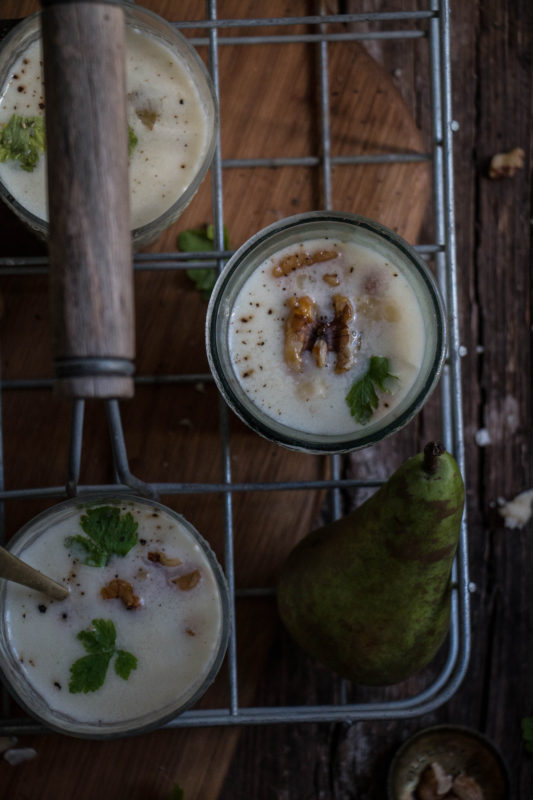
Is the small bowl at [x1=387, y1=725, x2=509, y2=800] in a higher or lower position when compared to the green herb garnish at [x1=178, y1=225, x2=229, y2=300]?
lower

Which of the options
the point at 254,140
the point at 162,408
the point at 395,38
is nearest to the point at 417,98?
the point at 395,38

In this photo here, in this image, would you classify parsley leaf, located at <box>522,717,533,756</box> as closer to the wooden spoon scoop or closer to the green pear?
the green pear

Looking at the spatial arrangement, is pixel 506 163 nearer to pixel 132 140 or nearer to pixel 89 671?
pixel 132 140

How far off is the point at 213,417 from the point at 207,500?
86mm

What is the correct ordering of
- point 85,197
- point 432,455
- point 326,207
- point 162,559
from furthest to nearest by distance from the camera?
1. point 326,207
2. point 162,559
3. point 432,455
4. point 85,197

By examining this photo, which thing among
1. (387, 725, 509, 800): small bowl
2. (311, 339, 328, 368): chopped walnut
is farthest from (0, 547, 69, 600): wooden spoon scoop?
(387, 725, 509, 800): small bowl

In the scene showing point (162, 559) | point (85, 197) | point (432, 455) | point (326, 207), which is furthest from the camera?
point (326, 207)

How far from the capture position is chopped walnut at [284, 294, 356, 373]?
2.38 feet

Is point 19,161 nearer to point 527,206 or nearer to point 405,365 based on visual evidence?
point 405,365

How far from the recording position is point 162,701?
2.47 feet

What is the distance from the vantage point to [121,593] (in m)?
0.75

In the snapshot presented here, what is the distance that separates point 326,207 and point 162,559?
38 centimetres

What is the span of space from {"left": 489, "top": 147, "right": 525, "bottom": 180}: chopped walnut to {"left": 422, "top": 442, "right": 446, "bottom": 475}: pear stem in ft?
1.33

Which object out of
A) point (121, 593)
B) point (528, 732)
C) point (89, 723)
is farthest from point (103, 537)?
point (528, 732)
